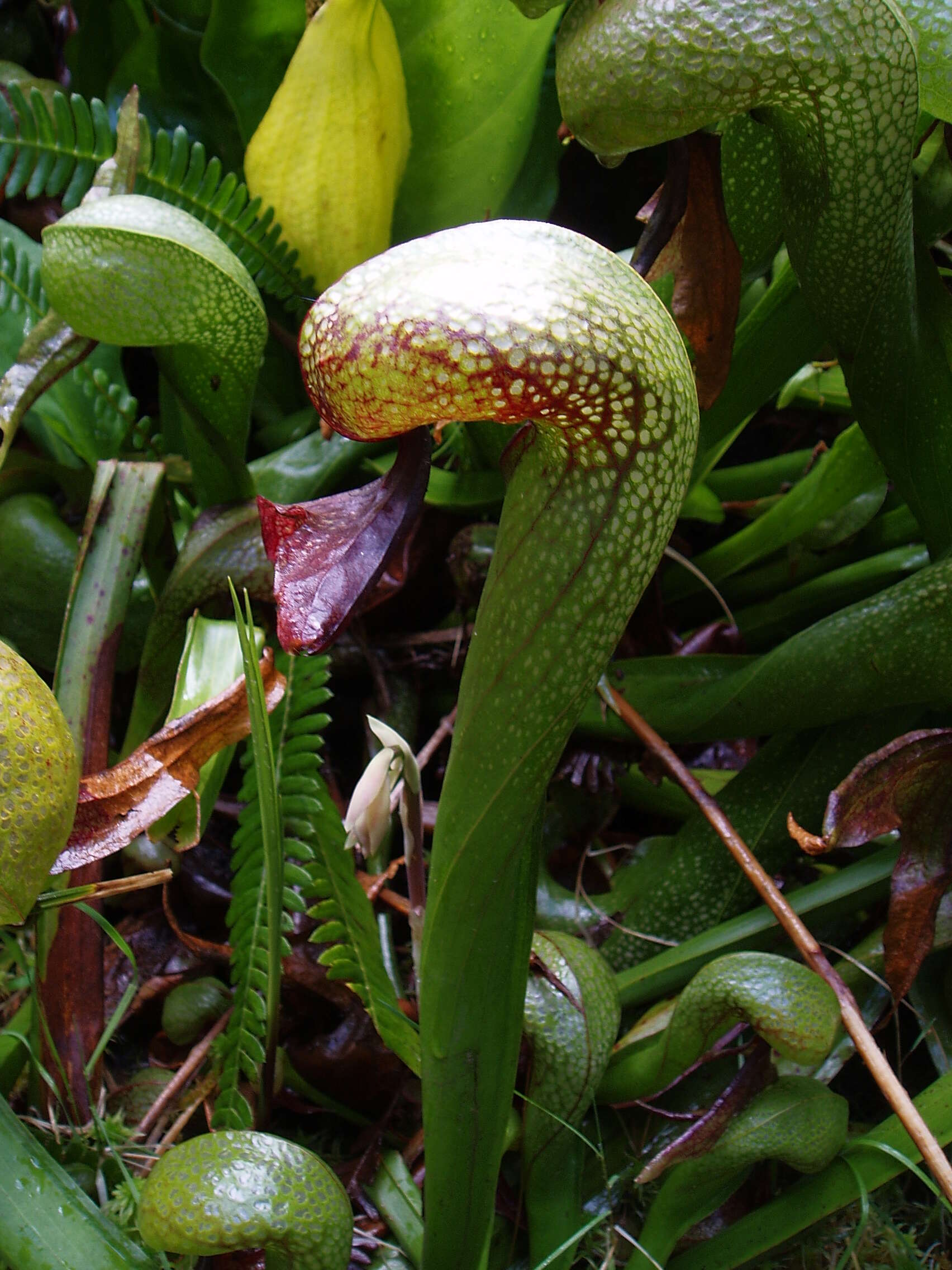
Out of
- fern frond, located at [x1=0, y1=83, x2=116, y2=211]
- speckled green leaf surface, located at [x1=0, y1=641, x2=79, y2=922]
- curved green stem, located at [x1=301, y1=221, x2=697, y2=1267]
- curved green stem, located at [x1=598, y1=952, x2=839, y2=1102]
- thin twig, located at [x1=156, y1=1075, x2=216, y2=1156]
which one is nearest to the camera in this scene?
curved green stem, located at [x1=301, y1=221, x2=697, y2=1267]

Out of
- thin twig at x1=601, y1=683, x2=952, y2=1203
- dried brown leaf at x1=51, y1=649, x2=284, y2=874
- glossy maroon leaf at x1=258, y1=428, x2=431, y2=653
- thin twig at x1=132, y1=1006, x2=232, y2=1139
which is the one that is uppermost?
glossy maroon leaf at x1=258, y1=428, x2=431, y2=653

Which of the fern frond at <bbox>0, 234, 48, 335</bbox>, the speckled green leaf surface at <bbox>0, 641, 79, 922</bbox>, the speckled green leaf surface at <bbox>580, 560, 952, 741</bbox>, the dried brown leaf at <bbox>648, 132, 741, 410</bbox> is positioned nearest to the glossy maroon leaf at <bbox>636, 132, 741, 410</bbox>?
the dried brown leaf at <bbox>648, 132, 741, 410</bbox>

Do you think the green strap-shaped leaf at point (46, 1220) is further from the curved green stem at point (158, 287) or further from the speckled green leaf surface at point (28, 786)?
the curved green stem at point (158, 287)

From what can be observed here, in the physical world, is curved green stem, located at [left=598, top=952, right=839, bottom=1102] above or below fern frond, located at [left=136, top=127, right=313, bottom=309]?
below

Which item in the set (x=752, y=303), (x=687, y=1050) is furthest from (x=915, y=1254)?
(x=752, y=303)

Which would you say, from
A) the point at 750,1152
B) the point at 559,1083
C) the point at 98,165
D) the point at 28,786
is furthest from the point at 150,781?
the point at 98,165

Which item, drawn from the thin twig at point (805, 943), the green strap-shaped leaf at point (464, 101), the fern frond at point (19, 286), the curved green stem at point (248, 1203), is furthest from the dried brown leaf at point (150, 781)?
the green strap-shaped leaf at point (464, 101)

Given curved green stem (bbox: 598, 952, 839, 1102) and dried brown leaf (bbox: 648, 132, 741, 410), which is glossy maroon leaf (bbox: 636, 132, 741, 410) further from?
curved green stem (bbox: 598, 952, 839, 1102)
